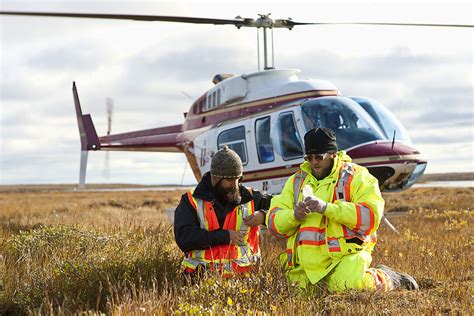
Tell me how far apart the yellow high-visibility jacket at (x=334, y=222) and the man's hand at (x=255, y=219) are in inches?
4.1

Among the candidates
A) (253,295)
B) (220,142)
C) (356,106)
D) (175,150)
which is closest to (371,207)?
(253,295)

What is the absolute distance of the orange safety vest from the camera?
19.1ft

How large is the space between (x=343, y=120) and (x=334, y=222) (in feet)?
15.4

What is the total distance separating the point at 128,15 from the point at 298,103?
326 centimetres

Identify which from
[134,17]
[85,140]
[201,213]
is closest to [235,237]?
[201,213]

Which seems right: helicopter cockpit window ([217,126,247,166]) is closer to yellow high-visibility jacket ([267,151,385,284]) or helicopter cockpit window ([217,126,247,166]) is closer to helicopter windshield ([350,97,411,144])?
helicopter windshield ([350,97,411,144])

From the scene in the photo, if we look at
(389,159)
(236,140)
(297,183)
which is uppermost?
(236,140)

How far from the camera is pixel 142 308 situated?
427 cm

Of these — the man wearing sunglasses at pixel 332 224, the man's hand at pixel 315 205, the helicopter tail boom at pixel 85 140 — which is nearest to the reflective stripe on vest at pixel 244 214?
the man wearing sunglasses at pixel 332 224

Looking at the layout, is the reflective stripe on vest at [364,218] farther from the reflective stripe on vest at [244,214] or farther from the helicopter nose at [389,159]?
the helicopter nose at [389,159]

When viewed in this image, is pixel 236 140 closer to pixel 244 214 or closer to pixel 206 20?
pixel 206 20

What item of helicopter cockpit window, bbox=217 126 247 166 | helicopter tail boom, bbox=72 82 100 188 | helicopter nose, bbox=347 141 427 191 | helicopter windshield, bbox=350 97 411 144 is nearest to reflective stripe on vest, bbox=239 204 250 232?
helicopter nose, bbox=347 141 427 191

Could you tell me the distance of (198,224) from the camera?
5992mm

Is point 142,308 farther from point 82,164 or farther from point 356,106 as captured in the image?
point 82,164
